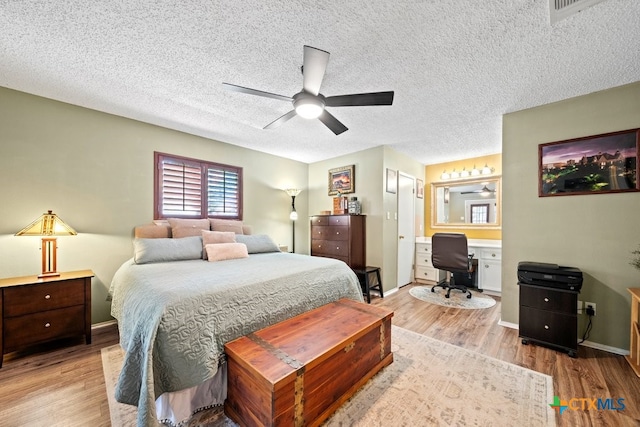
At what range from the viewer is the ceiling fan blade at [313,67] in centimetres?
153

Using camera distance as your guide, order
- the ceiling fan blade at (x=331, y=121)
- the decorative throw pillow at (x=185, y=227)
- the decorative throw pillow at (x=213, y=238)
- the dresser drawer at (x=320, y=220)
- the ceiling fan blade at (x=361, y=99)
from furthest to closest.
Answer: the dresser drawer at (x=320, y=220) → the decorative throw pillow at (x=185, y=227) → the decorative throw pillow at (x=213, y=238) → the ceiling fan blade at (x=331, y=121) → the ceiling fan blade at (x=361, y=99)

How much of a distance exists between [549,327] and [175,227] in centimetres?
440

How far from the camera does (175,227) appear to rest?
3170mm

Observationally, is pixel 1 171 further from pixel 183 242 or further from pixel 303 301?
pixel 303 301

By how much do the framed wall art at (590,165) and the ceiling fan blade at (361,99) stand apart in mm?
2179

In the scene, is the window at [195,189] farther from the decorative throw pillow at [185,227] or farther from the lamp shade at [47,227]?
the lamp shade at [47,227]

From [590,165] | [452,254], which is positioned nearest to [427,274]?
[452,254]

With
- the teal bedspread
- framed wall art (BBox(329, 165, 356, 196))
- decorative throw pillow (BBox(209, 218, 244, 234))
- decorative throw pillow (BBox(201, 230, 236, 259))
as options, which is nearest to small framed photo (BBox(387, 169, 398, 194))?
framed wall art (BBox(329, 165, 356, 196))

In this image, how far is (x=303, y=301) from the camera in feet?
6.72

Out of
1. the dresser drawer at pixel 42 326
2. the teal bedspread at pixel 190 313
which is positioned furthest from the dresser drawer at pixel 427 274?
the dresser drawer at pixel 42 326

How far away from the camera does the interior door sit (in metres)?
4.52

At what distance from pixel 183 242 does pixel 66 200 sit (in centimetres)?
130

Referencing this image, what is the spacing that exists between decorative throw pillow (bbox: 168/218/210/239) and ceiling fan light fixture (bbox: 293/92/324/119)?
2.24 metres

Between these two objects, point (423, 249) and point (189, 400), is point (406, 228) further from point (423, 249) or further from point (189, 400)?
point (189, 400)
